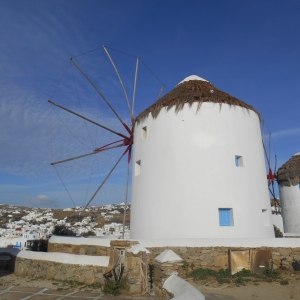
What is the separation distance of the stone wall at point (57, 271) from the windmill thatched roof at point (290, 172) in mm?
17104

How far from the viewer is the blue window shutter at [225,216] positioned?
12.6 m

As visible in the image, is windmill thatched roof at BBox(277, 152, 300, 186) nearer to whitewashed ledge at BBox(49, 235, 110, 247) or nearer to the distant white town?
the distant white town

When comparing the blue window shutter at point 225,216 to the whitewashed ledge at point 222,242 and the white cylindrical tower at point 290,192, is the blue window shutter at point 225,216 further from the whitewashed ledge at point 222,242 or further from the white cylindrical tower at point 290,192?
the white cylindrical tower at point 290,192

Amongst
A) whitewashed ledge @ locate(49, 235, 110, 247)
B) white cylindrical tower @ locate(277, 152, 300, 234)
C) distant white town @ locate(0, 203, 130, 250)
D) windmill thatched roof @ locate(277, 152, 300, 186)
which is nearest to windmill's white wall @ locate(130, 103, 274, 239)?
whitewashed ledge @ locate(49, 235, 110, 247)

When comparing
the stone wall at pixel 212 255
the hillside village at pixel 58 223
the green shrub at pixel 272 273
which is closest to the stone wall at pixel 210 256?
the stone wall at pixel 212 255

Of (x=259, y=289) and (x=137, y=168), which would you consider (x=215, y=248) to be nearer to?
(x=259, y=289)

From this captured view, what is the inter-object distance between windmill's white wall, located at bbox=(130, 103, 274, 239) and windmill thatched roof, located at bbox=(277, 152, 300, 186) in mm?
8875

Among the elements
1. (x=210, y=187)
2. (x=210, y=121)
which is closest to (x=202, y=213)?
(x=210, y=187)

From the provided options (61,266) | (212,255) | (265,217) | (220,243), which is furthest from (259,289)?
(61,266)

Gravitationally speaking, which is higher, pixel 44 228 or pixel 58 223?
pixel 58 223

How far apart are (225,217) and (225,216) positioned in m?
0.04

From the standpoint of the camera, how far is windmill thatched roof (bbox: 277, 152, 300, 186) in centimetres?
2164

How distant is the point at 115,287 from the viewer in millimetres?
8836

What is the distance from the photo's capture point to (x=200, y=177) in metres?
12.8
